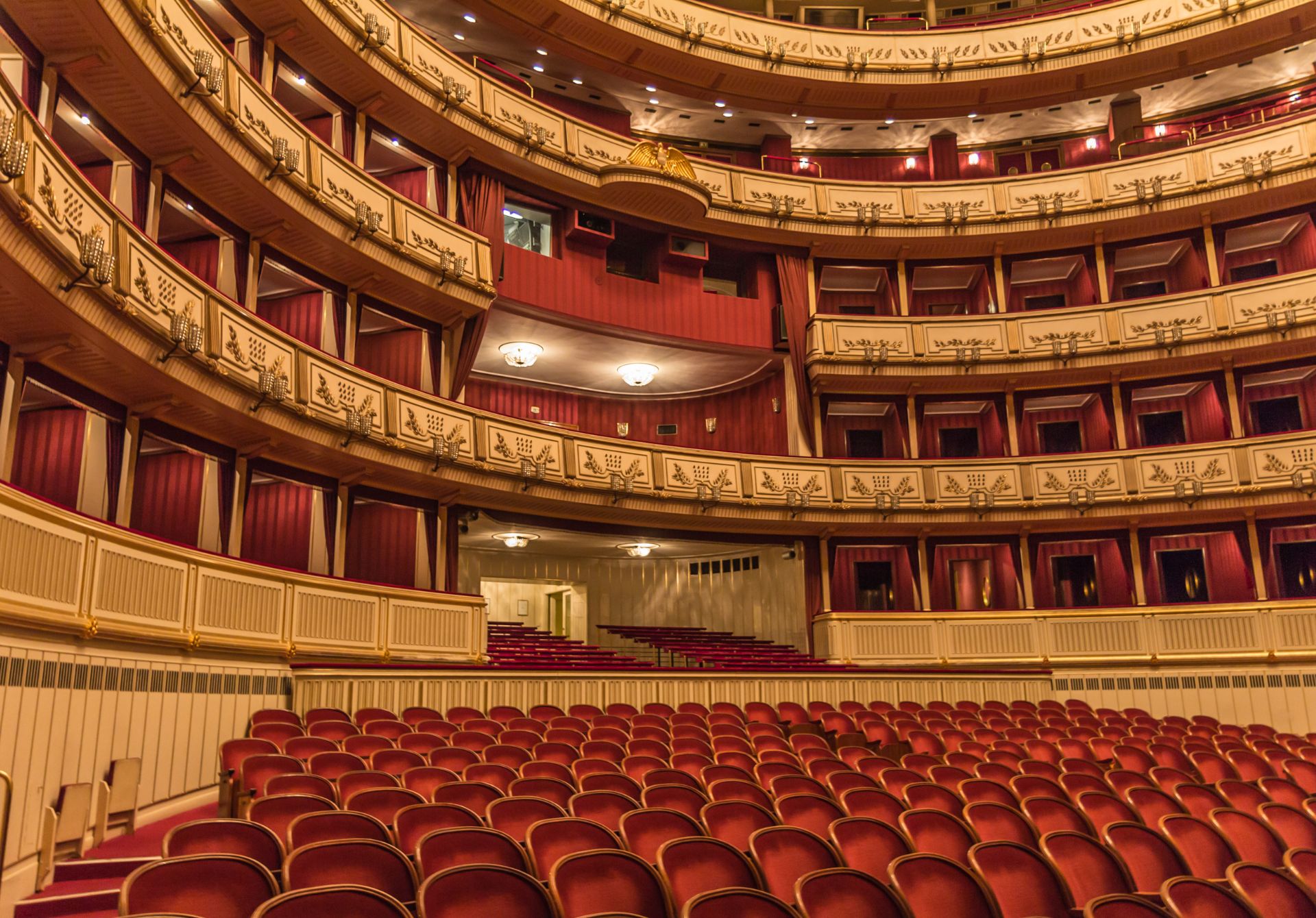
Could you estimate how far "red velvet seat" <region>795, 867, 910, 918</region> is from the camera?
2922mm

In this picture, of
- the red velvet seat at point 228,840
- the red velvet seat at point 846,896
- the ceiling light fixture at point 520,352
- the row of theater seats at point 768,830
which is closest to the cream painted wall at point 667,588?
the ceiling light fixture at point 520,352

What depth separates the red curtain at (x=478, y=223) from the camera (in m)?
12.2

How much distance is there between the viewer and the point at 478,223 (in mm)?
12719

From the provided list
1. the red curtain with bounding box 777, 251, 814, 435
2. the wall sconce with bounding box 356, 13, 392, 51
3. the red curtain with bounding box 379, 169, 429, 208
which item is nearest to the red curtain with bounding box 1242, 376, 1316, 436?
the red curtain with bounding box 777, 251, 814, 435

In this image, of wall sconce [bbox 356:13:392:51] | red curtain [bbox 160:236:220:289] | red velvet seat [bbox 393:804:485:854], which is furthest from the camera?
wall sconce [bbox 356:13:392:51]

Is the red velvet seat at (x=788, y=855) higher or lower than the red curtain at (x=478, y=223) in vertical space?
lower

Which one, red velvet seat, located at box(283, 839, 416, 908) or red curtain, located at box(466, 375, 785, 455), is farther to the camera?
red curtain, located at box(466, 375, 785, 455)

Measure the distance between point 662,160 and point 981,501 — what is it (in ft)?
21.5

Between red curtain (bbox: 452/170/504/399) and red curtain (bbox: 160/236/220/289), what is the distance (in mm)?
3311

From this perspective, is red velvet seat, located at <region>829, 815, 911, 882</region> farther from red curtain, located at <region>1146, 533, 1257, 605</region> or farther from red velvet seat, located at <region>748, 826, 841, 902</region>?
red curtain, located at <region>1146, 533, 1257, 605</region>

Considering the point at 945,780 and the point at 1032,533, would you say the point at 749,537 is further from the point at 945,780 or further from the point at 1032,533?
the point at 945,780

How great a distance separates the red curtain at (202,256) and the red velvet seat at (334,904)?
810 cm

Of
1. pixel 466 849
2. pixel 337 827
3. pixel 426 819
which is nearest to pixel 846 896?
pixel 466 849

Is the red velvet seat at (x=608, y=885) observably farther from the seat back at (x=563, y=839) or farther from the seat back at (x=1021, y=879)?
the seat back at (x=1021, y=879)
